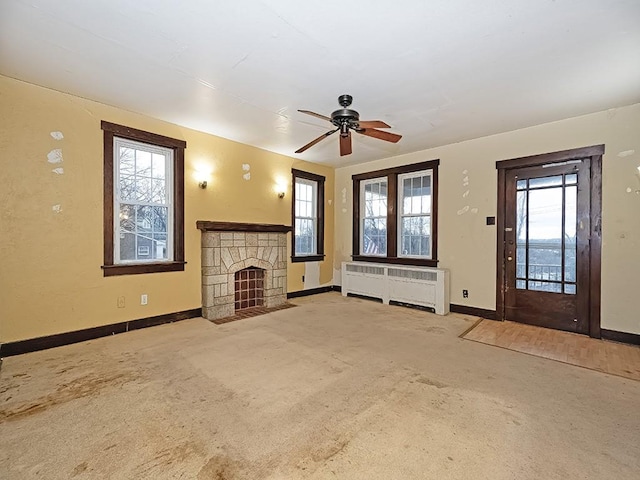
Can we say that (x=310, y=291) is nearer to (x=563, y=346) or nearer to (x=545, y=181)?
(x=563, y=346)

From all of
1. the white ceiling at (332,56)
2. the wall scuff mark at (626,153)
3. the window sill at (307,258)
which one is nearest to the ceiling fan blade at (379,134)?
the white ceiling at (332,56)

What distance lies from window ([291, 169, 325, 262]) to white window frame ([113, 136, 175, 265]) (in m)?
2.31

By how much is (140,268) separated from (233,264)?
1.30 metres

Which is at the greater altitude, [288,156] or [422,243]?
[288,156]

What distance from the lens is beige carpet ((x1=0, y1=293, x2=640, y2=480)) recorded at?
1660 millimetres

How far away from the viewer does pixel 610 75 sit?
293cm

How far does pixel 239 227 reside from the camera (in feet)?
16.0

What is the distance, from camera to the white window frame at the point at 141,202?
384cm

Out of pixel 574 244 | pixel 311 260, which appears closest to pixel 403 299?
pixel 311 260

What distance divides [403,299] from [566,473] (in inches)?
148

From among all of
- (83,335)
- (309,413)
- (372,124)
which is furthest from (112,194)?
(309,413)

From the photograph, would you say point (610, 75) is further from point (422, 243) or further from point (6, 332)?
point (6, 332)

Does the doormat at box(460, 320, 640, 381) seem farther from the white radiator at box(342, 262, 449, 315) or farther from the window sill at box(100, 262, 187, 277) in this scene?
the window sill at box(100, 262, 187, 277)

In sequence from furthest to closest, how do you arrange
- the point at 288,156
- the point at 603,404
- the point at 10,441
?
the point at 288,156
the point at 603,404
the point at 10,441
